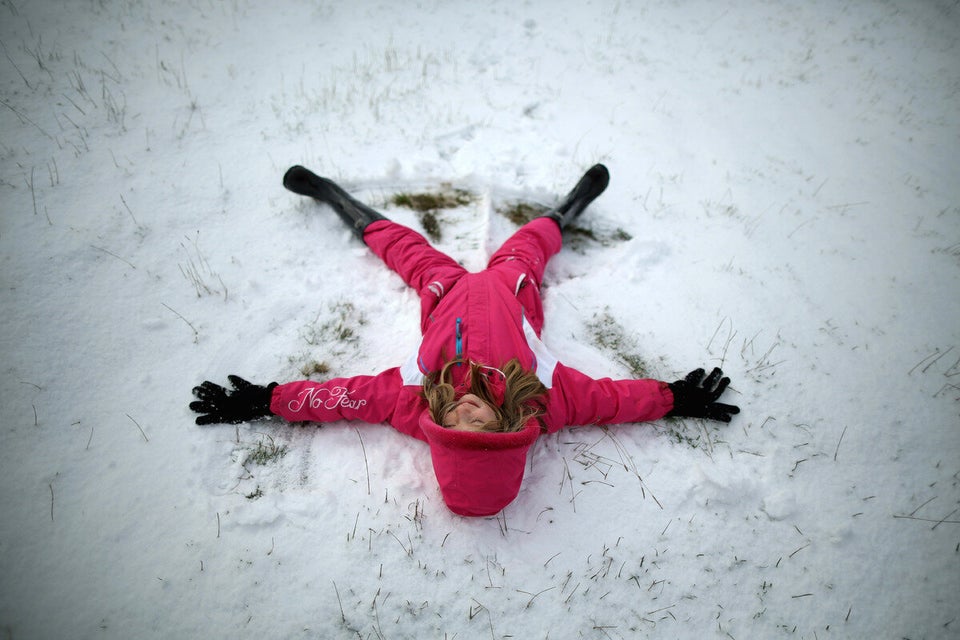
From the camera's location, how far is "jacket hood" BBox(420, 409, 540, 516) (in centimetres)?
209

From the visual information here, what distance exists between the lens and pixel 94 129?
430 cm

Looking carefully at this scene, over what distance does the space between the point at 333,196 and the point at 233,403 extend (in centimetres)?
228

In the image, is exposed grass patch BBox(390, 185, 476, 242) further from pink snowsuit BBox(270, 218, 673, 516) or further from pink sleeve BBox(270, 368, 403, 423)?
pink sleeve BBox(270, 368, 403, 423)

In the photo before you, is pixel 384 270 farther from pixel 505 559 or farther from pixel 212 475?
pixel 505 559

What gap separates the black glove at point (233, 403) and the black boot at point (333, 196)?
1.79 metres

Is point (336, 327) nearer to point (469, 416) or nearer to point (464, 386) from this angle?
point (464, 386)

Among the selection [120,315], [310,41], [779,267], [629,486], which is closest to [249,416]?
[120,315]

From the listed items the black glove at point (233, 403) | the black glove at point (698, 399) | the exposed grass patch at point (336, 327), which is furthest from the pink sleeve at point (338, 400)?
the black glove at point (698, 399)

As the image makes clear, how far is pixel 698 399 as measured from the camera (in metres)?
3.00

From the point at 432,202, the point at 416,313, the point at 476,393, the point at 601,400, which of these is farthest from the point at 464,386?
the point at 432,202

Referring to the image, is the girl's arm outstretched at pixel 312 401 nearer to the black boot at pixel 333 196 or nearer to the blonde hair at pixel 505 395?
the blonde hair at pixel 505 395

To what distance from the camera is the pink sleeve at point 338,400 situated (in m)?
2.71

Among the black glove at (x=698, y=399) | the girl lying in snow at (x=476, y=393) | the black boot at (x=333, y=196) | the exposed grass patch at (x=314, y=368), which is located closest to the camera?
the girl lying in snow at (x=476, y=393)

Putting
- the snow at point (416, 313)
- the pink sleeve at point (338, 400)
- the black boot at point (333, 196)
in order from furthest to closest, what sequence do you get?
the black boot at point (333, 196) < the pink sleeve at point (338, 400) < the snow at point (416, 313)
